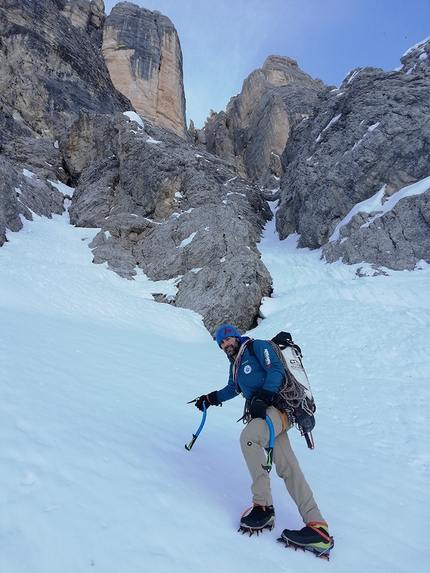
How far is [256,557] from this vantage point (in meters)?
2.62

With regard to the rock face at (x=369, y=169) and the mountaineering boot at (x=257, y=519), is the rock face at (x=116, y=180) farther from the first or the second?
the mountaineering boot at (x=257, y=519)

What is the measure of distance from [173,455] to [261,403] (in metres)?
1.44

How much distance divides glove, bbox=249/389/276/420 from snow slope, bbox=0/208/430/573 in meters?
0.92

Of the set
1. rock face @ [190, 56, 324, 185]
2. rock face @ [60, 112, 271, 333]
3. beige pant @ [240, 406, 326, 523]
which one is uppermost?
rock face @ [190, 56, 324, 185]

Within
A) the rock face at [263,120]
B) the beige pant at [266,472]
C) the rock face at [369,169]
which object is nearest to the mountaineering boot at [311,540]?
the beige pant at [266,472]

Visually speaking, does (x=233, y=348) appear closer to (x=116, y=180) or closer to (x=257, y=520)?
(x=257, y=520)

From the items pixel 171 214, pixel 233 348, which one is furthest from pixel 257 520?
pixel 171 214

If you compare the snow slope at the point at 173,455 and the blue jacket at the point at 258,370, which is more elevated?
the blue jacket at the point at 258,370

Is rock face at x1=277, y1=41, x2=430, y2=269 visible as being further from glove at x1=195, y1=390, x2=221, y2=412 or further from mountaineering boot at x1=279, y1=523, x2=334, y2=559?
mountaineering boot at x1=279, y1=523, x2=334, y2=559

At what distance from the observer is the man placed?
2887mm

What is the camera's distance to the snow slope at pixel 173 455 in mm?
2367

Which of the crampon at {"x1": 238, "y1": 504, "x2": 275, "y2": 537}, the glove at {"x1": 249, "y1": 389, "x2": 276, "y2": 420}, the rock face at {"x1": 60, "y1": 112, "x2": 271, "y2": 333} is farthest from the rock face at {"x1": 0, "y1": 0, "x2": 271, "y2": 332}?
the crampon at {"x1": 238, "y1": 504, "x2": 275, "y2": 537}

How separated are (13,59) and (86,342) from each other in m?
50.1

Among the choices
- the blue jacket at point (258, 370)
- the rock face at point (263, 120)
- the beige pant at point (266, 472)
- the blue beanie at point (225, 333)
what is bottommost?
the beige pant at point (266, 472)
